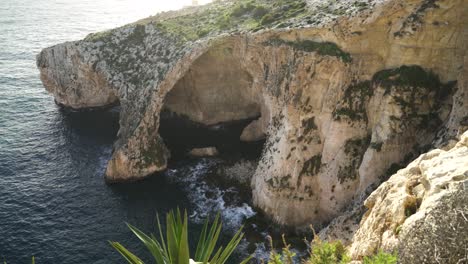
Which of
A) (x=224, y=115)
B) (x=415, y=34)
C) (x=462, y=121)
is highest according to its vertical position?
(x=415, y=34)

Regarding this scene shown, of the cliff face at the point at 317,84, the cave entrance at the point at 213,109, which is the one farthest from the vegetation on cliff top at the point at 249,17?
the cave entrance at the point at 213,109

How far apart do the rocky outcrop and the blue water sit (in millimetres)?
22134

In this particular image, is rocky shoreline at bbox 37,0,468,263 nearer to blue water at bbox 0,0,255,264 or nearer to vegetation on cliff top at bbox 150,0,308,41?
vegetation on cliff top at bbox 150,0,308,41

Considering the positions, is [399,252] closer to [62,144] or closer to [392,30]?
[392,30]

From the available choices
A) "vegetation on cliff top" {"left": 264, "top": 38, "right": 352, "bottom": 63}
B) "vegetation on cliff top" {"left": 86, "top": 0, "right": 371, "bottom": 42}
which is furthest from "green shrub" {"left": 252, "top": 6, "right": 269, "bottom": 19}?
"vegetation on cliff top" {"left": 264, "top": 38, "right": 352, "bottom": 63}

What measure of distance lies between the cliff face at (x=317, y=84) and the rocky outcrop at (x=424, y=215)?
31.9 ft

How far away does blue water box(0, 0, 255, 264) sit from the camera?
36125mm

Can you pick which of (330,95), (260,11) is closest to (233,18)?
(260,11)

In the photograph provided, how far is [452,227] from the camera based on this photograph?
11.1 m

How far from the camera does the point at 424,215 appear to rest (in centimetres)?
1259

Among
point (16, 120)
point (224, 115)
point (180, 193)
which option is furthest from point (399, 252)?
point (16, 120)

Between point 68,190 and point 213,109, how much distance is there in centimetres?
2246

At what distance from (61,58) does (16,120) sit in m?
10.8

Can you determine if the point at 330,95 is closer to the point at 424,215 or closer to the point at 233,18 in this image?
the point at 233,18
